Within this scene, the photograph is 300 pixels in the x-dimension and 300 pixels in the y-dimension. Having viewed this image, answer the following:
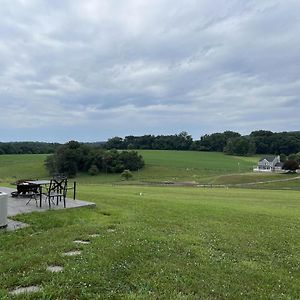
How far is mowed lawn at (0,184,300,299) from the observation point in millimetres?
5061

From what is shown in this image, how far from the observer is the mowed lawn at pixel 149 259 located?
506 cm

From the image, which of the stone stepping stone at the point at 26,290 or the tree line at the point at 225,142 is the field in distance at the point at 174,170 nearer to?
the tree line at the point at 225,142

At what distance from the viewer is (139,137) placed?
148 meters

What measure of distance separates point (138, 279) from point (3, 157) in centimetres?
11414

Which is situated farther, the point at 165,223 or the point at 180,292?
the point at 165,223

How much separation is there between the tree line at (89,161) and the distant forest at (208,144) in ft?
83.2

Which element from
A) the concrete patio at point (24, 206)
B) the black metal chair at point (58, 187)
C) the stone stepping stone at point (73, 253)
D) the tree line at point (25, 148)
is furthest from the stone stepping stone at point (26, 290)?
the tree line at point (25, 148)

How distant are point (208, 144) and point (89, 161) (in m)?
65.4

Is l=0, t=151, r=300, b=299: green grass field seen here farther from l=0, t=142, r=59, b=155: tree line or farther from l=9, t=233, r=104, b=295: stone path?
l=0, t=142, r=59, b=155: tree line

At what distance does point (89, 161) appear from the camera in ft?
301

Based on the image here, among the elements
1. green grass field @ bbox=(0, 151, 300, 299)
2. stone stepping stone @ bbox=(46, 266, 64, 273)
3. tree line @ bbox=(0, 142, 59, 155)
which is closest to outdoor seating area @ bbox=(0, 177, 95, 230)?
green grass field @ bbox=(0, 151, 300, 299)

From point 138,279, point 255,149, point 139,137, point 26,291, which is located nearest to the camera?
point 26,291

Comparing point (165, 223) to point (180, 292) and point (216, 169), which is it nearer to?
point (180, 292)

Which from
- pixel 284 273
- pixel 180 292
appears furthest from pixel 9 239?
pixel 284 273
